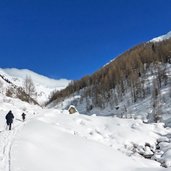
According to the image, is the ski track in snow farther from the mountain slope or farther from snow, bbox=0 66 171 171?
the mountain slope

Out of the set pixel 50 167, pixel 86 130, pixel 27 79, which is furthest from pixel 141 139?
pixel 27 79

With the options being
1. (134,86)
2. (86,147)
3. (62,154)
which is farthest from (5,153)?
(134,86)

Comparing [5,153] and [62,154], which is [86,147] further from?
[5,153]

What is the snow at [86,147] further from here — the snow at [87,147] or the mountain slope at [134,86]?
the mountain slope at [134,86]

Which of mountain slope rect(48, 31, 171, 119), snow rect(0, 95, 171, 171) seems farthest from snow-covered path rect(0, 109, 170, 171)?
mountain slope rect(48, 31, 171, 119)

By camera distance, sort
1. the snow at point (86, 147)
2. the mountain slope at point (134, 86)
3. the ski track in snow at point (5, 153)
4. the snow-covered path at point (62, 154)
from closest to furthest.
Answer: the ski track in snow at point (5, 153)
the snow-covered path at point (62, 154)
the snow at point (86, 147)
the mountain slope at point (134, 86)

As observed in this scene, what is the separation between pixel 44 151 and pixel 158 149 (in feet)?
65.9

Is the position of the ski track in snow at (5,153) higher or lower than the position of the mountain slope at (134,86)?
lower

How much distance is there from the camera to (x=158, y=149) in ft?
133

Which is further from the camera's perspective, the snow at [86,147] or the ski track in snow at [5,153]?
the snow at [86,147]

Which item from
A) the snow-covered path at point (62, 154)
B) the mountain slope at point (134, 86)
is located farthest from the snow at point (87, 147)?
the mountain slope at point (134, 86)

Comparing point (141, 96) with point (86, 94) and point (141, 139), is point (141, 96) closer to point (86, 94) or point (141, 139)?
point (86, 94)

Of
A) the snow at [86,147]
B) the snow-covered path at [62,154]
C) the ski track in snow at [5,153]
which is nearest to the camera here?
the ski track in snow at [5,153]

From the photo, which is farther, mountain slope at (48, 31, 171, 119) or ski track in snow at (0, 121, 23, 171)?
mountain slope at (48, 31, 171, 119)
